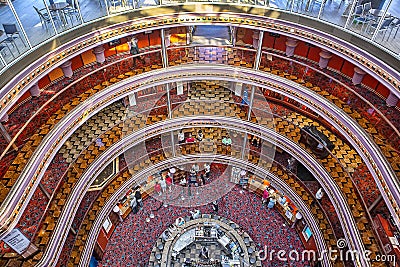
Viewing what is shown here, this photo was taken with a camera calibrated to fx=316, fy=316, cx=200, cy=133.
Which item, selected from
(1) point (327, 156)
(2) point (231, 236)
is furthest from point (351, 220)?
(2) point (231, 236)

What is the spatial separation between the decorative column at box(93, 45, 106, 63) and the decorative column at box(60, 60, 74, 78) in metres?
1.83

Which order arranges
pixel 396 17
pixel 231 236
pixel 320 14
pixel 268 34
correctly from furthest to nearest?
pixel 231 236
pixel 268 34
pixel 320 14
pixel 396 17

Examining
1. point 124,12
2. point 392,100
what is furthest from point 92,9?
point 392,100

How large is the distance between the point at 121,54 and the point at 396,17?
17797mm

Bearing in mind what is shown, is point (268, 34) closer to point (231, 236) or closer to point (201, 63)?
point (201, 63)

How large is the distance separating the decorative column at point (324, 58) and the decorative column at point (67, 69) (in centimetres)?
1637

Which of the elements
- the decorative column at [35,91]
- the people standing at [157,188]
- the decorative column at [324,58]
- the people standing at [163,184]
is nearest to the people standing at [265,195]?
the people standing at [163,184]

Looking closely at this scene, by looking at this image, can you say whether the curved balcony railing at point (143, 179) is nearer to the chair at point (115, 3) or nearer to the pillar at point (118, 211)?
the pillar at point (118, 211)

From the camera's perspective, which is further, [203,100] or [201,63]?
[203,100]

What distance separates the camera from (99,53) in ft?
70.0

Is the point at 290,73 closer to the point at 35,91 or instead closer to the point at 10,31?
the point at 35,91

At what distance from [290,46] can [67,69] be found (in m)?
15.1

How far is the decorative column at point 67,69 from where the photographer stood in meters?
20.0

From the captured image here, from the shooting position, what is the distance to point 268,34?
23.0 m
